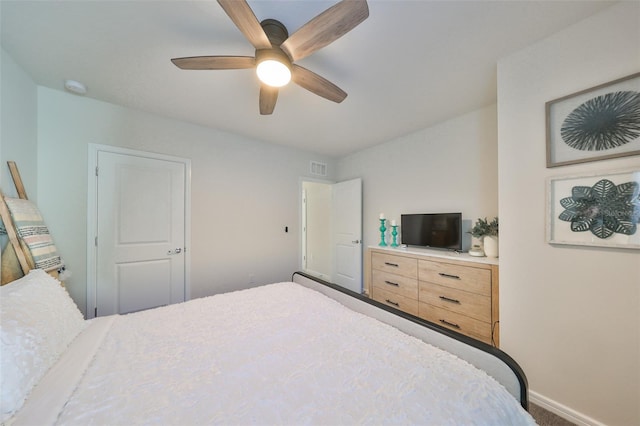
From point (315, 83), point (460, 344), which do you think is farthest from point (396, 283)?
point (315, 83)

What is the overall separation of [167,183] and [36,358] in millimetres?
2079

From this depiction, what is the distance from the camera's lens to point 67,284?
2092mm

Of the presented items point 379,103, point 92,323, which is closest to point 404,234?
point 379,103

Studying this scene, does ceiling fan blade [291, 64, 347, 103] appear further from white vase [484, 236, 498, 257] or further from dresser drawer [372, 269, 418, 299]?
dresser drawer [372, 269, 418, 299]

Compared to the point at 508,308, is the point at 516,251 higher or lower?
higher

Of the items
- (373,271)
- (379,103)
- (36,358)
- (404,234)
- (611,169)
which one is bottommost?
(373,271)

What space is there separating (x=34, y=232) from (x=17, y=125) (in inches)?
33.7

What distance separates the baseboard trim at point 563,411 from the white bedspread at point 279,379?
1.17 meters

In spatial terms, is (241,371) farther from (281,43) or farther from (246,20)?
(281,43)

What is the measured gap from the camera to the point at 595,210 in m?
1.29

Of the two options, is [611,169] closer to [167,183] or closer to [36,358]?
[36,358]

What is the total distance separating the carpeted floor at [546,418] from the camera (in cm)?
135

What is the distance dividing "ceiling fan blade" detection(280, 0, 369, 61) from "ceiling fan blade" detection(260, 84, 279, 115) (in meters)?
0.35

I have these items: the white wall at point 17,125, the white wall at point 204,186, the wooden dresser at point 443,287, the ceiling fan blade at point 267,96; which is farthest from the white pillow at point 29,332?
the wooden dresser at point 443,287
